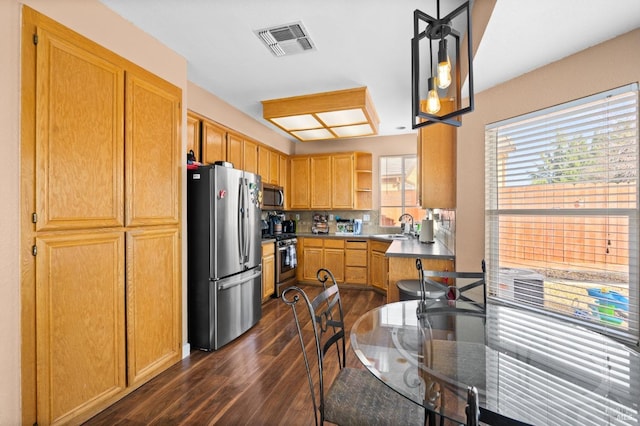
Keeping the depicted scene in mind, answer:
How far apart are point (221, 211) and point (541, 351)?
254cm

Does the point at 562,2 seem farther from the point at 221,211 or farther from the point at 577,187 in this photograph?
the point at 221,211

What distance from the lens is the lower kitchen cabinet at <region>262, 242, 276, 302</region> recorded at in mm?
4355

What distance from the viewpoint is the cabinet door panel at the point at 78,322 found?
1.68 metres

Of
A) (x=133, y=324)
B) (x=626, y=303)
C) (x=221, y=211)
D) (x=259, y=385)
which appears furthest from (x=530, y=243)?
(x=133, y=324)

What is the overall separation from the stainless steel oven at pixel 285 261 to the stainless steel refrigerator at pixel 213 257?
61.8 inches

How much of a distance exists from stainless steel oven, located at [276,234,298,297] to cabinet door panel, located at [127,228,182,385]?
211cm

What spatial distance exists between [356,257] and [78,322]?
Answer: 3.91m

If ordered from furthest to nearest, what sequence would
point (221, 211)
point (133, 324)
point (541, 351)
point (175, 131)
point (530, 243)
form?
point (221, 211) < point (175, 131) < point (530, 243) < point (133, 324) < point (541, 351)

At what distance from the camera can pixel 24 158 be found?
1596mm

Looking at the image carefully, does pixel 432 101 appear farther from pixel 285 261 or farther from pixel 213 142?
pixel 285 261

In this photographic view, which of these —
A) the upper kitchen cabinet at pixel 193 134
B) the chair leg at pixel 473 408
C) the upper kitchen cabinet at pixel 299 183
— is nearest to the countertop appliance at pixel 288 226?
the upper kitchen cabinet at pixel 299 183

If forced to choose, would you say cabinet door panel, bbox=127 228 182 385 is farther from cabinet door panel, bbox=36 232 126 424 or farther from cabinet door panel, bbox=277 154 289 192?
cabinet door panel, bbox=277 154 289 192

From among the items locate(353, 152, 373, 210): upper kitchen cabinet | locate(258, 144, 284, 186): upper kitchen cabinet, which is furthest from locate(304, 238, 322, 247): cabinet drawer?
locate(258, 144, 284, 186): upper kitchen cabinet

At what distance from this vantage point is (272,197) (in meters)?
5.21
